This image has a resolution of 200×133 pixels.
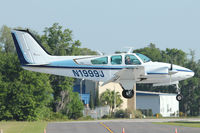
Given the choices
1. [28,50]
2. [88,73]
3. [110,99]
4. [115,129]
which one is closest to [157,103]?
[110,99]

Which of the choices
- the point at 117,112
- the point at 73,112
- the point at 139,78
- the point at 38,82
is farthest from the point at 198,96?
the point at 139,78

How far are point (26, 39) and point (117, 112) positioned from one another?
46.2 m

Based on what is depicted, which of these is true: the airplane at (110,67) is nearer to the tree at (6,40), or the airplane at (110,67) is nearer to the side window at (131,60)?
the side window at (131,60)

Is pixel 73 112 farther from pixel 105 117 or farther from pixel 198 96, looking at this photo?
pixel 198 96

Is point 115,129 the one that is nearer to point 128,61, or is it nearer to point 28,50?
point 28,50

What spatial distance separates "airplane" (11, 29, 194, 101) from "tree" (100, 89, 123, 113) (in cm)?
4707

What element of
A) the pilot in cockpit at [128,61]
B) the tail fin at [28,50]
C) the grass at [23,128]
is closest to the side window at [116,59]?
the pilot in cockpit at [128,61]

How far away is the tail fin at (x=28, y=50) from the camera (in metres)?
26.7

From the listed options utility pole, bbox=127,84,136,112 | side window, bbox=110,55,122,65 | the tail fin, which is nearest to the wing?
side window, bbox=110,55,122,65

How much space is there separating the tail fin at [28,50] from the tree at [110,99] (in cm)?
4666

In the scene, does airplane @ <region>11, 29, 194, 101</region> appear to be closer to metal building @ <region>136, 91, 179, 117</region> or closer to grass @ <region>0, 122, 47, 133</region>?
grass @ <region>0, 122, 47, 133</region>

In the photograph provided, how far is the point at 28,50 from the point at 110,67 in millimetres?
5815

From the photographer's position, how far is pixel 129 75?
25.0 meters

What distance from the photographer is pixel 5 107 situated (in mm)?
55719
